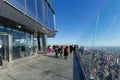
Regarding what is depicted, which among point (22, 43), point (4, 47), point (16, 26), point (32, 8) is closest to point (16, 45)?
point (22, 43)

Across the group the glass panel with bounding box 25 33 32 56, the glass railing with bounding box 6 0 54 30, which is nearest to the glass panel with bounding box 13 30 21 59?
the glass railing with bounding box 6 0 54 30

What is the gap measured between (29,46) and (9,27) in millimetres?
6382

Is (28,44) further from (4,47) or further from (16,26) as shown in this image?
(4,47)

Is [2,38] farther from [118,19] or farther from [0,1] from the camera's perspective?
[118,19]

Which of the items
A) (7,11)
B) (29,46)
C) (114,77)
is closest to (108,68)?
(114,77)

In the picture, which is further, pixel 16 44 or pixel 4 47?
pixel 16 44

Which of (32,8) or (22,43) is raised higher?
(32,8)

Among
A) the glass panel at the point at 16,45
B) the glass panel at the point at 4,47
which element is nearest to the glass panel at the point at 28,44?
the glass panel at the point at 16,45

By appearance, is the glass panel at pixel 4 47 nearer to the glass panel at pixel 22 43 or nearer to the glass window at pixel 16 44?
the glass window at pixel 16 44

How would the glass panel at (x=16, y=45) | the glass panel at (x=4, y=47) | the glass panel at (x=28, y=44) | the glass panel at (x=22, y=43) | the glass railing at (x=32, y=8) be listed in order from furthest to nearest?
the glass panel at (x=28, y=44) → the glass panel at (x=22, y=43) → the glass panel at (x=16, y=45) → the glass panel at (x=4, y=47) → the glass railing at (x=32, y=8)

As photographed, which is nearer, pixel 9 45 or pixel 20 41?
pixel 9 45

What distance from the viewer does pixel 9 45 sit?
47.9ft

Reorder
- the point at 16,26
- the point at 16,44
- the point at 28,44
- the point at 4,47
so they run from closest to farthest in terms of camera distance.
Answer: the point at 4,47 < the point at 16,26 < the point at 16,44 < the point at 28,44

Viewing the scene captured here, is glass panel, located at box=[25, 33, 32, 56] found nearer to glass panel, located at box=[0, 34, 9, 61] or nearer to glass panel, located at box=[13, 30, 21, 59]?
glass panel, located at box=[13, 30, 21, 59]
